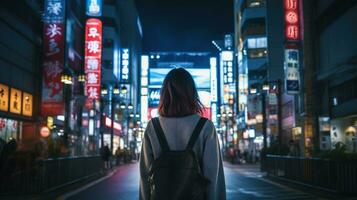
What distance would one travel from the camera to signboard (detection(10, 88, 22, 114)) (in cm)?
2922

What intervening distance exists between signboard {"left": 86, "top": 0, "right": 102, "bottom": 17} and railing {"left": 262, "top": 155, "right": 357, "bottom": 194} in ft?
88.6

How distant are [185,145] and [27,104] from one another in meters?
30.0

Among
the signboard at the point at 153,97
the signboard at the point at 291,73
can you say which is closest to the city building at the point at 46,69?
the signboard at the point at 291,73

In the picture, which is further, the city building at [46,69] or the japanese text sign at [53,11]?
the japanese text sign at [53,11]

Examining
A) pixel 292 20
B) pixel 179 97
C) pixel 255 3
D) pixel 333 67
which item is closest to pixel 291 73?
pixel 333 67

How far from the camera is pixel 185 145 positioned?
349 cm

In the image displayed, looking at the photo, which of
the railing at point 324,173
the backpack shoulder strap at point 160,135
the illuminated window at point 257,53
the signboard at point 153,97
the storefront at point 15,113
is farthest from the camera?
the signboard at point 153,97

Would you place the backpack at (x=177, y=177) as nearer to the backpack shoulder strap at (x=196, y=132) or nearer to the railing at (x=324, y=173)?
the backpack shoulder strap at (x=196, y=132)

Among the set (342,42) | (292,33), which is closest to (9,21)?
(292,33)

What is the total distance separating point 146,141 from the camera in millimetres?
3609

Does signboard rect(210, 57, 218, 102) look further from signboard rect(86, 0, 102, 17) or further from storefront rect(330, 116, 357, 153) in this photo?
storefront rect(330, 116, 357, 153)

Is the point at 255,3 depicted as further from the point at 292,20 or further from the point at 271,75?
the point at 292,20

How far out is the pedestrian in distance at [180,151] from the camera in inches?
126

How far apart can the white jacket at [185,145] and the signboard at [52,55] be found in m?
30.5
